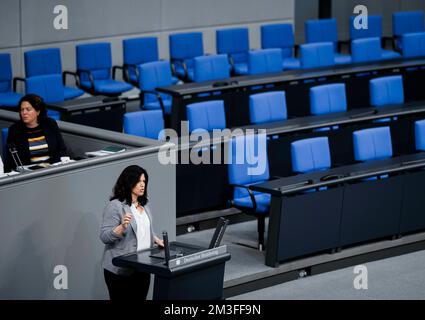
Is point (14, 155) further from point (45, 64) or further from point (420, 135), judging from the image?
point (45, 64)

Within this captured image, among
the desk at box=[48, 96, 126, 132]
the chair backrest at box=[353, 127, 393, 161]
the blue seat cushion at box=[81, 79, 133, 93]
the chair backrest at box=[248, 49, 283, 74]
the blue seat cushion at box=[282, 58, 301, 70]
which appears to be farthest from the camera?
the blue seat cushion at box=[282, 58, 301, 70]

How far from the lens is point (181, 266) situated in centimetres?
587

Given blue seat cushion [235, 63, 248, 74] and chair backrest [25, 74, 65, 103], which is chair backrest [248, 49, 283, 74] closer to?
blue seat cushion [235, 63, 248, 74]

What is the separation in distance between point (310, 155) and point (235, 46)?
5119mm

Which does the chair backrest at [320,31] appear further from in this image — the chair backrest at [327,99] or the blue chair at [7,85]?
the blue chair at [7,85]

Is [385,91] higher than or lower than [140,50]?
lower

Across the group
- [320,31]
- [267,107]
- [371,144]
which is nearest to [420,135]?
[371,144]

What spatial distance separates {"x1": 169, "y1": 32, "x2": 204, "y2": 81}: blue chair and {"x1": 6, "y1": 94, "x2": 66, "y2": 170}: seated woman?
5368mm

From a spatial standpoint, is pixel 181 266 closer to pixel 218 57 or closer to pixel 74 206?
pixel 74 206

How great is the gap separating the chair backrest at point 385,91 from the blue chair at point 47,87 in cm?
345

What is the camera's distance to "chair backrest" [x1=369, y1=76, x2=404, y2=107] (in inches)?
429

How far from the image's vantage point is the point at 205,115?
31.3 ft

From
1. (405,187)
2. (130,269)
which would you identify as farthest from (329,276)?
(130,269)

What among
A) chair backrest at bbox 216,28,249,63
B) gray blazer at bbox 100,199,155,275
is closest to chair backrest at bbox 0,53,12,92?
chair backrest at bbox 216,28,249,63
